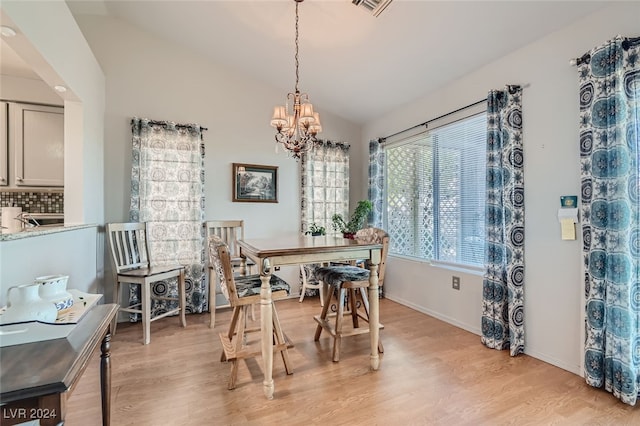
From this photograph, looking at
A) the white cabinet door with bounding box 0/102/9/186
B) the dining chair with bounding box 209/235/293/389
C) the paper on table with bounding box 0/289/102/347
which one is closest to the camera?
the paper on table with bounding box 0/289/102/347

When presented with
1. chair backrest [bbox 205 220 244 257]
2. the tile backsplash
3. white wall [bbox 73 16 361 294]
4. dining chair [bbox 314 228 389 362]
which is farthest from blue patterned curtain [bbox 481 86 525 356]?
the tile backsplash

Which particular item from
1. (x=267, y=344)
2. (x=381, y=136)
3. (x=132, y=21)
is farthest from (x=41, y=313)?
(x=381, y=136)

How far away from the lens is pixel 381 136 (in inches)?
164

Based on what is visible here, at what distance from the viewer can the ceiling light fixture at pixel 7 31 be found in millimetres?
1492

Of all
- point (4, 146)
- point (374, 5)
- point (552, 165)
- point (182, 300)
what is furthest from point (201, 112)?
point (552, 165)

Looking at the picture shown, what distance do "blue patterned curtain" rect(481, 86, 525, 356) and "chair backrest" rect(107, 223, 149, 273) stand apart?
340 centimetres

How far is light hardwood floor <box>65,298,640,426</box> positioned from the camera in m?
1.69

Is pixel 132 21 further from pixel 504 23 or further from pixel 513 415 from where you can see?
pixel 513 415

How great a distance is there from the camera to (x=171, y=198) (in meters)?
3.41

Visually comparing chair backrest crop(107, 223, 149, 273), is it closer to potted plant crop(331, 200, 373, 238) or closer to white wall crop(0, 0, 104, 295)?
white wall crop(0, 0, 104, 295)

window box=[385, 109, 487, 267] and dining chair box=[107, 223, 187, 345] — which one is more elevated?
window box=[385, 109, 487, 267]

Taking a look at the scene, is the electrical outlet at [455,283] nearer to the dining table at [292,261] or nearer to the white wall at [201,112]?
the dining table at [292,261]

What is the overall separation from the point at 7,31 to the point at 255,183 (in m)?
2.55

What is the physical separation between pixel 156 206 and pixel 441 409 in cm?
328
